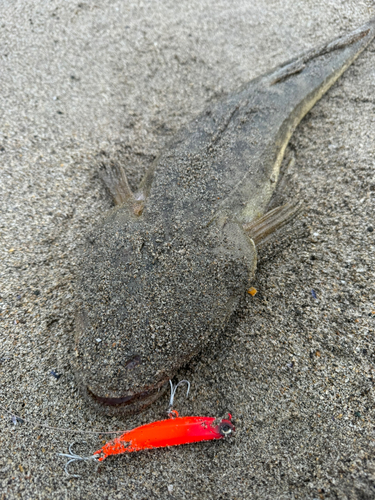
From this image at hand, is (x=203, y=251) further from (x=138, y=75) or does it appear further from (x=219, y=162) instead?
(x=138, y=75)

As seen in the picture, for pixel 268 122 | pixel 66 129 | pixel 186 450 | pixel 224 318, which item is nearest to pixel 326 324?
pixel 224 318

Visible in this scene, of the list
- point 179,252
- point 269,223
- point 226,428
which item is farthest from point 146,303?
point 269,223

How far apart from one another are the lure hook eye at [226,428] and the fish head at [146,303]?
41 cm

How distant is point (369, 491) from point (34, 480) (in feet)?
5.83

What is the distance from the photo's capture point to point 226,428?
1.91 metres

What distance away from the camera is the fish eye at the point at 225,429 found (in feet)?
6.23

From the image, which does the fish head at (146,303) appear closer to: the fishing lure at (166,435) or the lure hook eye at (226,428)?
the fishing lure at (166,435)

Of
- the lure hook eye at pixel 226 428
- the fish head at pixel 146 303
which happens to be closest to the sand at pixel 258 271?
the lure hook eye at pixel 226 428

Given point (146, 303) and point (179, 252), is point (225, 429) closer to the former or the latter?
point (146, 303)

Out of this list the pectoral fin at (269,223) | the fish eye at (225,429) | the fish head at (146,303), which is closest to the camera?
the fish head at (146,303)

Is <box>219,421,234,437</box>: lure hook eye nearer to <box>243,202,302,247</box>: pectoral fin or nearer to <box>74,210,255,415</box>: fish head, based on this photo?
<box>74,210,255,415</box>: fish head

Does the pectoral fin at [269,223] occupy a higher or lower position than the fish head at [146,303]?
lower

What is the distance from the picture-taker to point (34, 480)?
69.9 inches

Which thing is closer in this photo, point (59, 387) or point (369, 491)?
point (369, 491)
